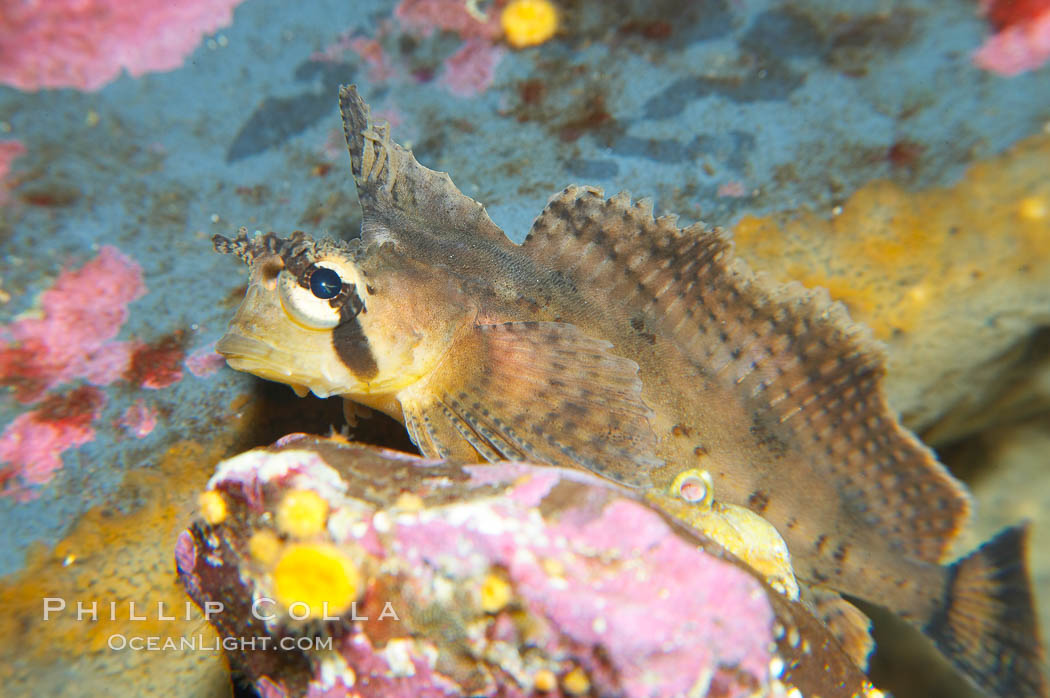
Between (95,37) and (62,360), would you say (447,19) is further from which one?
(62,360)

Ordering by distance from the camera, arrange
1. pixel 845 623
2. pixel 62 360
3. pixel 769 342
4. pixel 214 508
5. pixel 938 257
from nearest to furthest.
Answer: pixel 214 508, pixel 62 360, pixel 769 342, pixel 845 623, pixel 938 257

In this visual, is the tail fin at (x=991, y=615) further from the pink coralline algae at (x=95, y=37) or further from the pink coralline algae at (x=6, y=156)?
the pink coralline algae at (x=6, y=156)

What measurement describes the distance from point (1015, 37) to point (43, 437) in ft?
16.4

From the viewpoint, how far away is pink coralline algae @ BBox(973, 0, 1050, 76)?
9.07 ft

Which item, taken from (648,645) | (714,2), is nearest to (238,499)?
(648,645)

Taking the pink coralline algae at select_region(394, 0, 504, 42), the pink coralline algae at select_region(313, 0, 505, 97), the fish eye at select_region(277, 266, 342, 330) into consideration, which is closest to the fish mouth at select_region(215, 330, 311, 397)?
the fish eye at select_region(277, 266, 342, 330)

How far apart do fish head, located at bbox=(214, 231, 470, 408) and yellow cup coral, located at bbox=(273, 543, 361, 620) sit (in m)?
1.02

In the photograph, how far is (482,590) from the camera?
1464 mm

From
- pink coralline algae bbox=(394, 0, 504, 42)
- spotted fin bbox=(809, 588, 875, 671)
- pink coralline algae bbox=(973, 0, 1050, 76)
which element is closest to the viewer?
spotted fin bbox=(809, 588, 875, 671)

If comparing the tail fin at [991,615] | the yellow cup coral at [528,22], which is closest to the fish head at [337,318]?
the yellow cup coral at [528,22]

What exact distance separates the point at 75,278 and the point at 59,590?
1369 mm

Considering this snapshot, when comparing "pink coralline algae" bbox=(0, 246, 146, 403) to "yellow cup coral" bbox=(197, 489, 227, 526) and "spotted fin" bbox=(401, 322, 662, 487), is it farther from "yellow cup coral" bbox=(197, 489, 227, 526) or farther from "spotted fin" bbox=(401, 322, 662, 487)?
"spotted fin" bbox=(401, 322, 662, 487)

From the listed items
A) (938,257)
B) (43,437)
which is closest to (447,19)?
(43,437)

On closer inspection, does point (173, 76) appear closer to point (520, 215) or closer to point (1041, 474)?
point (520, 215)
